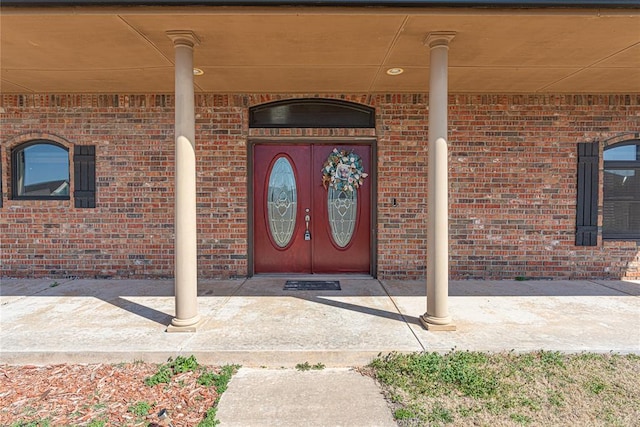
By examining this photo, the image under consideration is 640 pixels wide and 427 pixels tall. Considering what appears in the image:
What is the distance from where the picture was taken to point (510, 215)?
5902 millimetres

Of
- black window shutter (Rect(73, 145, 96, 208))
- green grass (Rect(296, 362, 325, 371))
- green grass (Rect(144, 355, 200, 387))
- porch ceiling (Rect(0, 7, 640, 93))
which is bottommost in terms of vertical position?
green grass (Rect(296, 362, 325, 371))

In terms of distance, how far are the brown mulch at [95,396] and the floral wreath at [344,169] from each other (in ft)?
12.0

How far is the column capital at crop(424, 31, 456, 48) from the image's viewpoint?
3.66 m

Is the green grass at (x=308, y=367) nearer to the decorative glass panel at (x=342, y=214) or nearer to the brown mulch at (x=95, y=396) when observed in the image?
the brown mulch at (x=95, y=396)

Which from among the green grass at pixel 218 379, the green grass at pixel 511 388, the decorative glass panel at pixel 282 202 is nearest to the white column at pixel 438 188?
the green grass at pixel 511 388

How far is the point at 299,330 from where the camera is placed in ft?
12.4

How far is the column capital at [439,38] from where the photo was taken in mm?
3658

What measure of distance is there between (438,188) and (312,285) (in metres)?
2.56

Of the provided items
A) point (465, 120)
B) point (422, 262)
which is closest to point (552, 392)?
point (422, 262)

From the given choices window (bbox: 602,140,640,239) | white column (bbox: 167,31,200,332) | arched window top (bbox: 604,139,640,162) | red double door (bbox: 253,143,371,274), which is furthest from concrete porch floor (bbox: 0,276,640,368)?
arched window top (bbox: 604,139,640,162)

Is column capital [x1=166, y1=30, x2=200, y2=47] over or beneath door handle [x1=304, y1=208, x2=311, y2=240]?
over

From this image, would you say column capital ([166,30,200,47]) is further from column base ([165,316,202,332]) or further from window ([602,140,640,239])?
window ([602,140,640,239])

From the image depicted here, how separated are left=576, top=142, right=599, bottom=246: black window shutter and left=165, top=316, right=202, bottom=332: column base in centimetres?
578

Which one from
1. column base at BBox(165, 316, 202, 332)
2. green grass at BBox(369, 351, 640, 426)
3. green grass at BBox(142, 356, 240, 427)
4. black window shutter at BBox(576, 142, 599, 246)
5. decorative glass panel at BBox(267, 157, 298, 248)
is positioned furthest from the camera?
decorative glass panel at BBox(267, 157, 298, 248)
